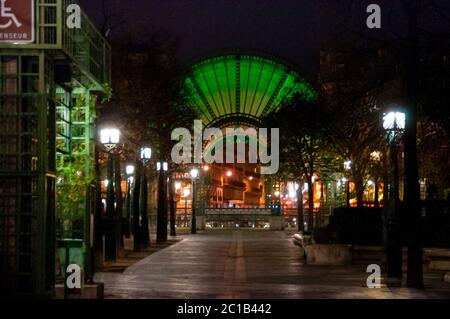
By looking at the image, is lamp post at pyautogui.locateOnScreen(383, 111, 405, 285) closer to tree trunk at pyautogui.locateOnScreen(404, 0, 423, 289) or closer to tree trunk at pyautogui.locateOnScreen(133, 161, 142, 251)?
tree trunk at pyautogui.locateOnScreen(404, 0, 423, 289)

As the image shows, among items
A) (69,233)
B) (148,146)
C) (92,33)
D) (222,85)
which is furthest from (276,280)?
(222,85)

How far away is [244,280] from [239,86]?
99700 millimetres

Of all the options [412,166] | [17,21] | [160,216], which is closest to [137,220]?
[160,216]

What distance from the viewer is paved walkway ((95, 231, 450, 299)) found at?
68.4 feet

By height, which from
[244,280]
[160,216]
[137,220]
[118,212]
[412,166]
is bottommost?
[244,280]

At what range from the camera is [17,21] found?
52.9ft

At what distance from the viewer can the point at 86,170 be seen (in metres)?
19.6

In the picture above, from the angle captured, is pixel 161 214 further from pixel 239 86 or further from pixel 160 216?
pixel 239 86

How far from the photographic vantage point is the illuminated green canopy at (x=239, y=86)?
118 m

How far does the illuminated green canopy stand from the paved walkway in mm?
82411

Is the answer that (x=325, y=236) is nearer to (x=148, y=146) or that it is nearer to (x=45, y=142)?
(x=148, y=146)

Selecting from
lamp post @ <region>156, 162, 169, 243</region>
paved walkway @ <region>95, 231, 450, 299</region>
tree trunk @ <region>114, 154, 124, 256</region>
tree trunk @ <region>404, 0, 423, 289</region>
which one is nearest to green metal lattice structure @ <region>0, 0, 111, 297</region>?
paved walkway @ <region>95, 231, 450, 299</region>

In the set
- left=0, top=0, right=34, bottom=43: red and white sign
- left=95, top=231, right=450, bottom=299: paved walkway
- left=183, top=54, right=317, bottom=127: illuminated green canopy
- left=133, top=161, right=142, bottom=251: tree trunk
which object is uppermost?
left=183, top=54, right=317, bottom=127: illuminated green canopy
